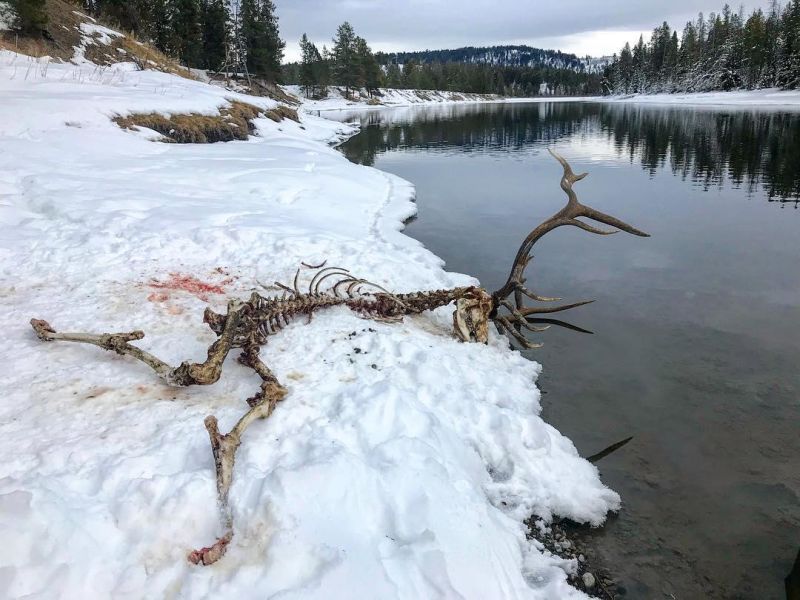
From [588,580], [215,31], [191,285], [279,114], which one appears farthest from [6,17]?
[215,31]

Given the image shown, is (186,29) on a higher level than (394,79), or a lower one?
lower

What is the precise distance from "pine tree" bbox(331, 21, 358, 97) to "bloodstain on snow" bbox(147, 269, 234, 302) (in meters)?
89.9

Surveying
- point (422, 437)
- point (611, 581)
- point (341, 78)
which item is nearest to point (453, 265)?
point (422, 437)

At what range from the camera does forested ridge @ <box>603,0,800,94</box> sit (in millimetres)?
71250

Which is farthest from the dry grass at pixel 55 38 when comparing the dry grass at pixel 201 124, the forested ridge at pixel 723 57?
the forested ridge at pixel 723 57

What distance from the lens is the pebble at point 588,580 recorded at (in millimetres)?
3562

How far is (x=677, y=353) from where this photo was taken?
6977 mm

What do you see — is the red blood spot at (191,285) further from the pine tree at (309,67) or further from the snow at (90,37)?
the pine tree at (309,67)

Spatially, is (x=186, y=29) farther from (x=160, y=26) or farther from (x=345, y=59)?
(x=345, y=59)

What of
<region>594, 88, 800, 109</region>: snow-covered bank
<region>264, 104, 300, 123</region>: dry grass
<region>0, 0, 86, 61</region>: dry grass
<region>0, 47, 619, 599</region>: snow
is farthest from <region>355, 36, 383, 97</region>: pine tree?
<region>0, 47, 619, 599</region>: snow

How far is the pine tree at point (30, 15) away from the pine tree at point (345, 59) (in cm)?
7359

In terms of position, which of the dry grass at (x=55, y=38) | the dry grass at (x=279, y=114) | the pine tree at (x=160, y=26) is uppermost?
→ the pine tree at (x=160, y=26)

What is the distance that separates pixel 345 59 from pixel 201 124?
7809 centimetres

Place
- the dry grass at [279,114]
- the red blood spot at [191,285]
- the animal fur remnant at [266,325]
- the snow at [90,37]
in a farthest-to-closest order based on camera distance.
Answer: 1. the dry grass at [279,114]
2. the snow at [90,37]
3. the red blood spot at [191,285]
4. the animal fur remnant at [266,325]
